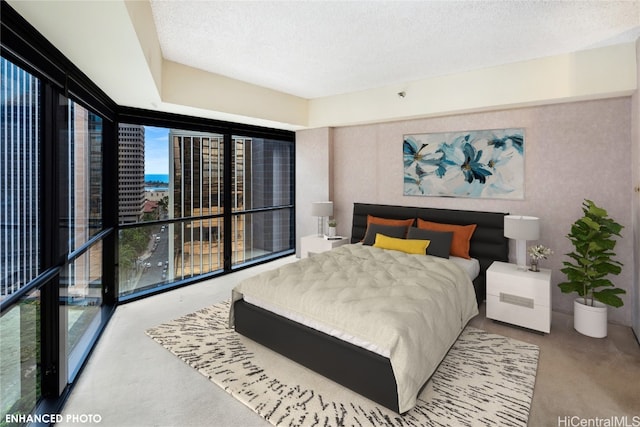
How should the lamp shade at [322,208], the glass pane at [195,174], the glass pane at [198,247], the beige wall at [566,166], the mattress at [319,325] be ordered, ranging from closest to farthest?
the mattress at [319,325] → the beige wall at [566,166] → the glass pane at [195,174] → the glass pane at [198,247] → the lamp shade at [322,208]

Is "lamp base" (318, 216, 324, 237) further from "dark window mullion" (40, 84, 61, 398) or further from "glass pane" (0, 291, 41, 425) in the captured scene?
"glass pane" (0, 291, 41, 425)

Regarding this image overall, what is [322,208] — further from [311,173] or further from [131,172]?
[131,172]

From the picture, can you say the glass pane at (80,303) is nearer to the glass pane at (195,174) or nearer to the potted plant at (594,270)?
the glass pane at (195,174)

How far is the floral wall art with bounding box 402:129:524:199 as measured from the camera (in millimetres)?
3986

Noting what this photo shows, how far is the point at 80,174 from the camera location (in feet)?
9.91

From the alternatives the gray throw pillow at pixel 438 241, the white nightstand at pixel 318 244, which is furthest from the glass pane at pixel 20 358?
the gray throw pillow at pixel 438 241

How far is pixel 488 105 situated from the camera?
12.7 feet

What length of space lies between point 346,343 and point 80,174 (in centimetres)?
282

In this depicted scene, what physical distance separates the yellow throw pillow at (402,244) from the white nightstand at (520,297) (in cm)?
81

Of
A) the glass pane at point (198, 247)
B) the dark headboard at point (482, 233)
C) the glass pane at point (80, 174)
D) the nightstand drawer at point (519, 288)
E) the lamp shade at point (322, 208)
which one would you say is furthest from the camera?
the lamp shade at point (322, 208)

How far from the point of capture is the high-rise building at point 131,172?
4.03 metres

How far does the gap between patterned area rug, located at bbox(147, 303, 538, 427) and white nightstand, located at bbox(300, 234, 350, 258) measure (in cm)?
226

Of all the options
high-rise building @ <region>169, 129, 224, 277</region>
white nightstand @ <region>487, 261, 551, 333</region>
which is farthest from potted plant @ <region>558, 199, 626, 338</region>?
high-rise building @ <region>169, 129, 224, 277</region>

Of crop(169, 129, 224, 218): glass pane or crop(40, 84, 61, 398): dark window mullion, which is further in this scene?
crop(169, 129, 224, 218): glass pane
